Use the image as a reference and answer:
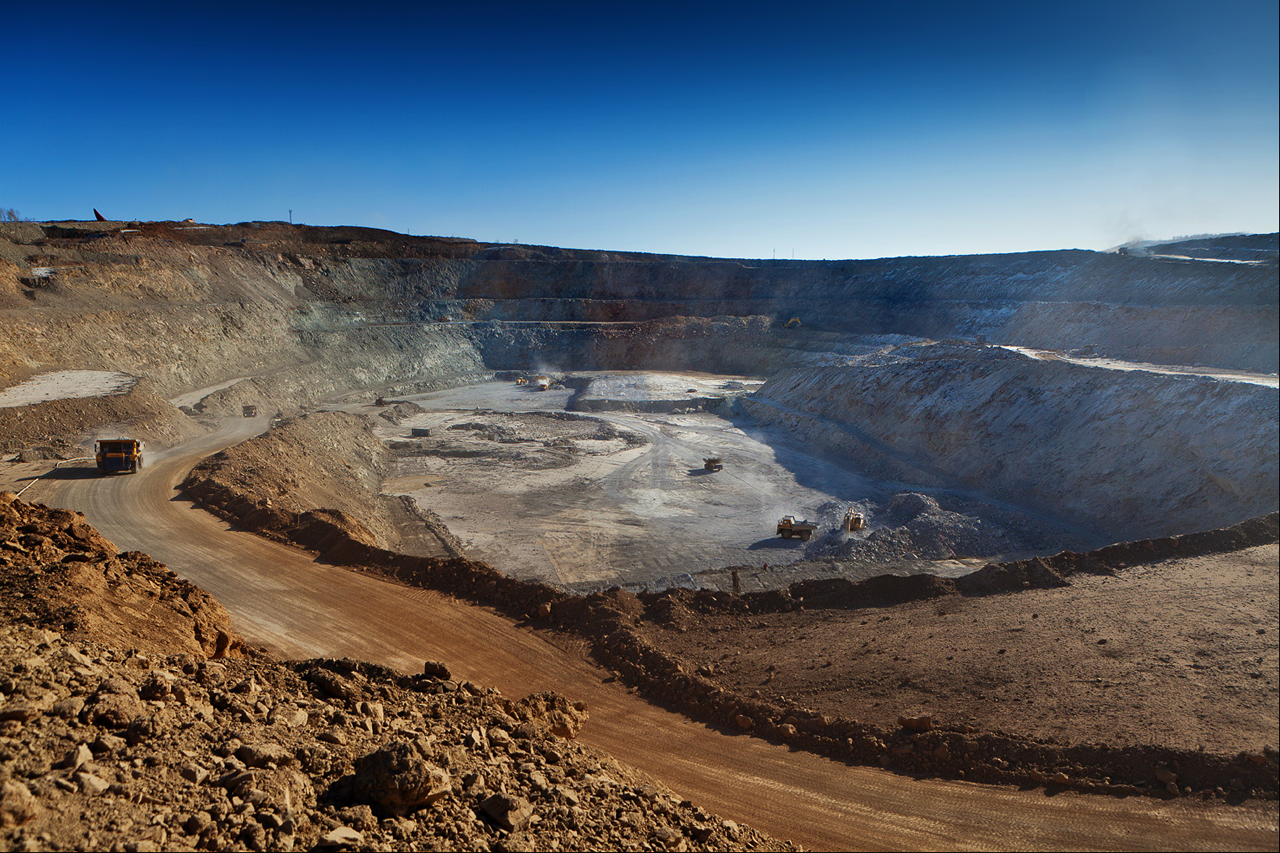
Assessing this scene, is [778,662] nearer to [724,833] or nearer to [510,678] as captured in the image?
[510,678]

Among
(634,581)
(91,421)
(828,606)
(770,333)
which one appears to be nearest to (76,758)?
(828,606)

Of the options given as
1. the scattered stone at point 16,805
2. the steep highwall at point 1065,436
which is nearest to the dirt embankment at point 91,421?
the scattered stone at point 16,805

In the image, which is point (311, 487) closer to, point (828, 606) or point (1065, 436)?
point (828, 606)

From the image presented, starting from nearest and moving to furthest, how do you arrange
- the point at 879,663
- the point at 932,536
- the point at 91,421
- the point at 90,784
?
the point at 90,784, the point at 879,663, the point at 932,536, the point at 91,421

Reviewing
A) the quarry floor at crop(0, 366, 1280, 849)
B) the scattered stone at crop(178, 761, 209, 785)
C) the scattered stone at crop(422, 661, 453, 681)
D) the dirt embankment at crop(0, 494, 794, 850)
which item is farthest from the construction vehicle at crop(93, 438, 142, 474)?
the scattered stone at crop(178, 761, 209, 785)

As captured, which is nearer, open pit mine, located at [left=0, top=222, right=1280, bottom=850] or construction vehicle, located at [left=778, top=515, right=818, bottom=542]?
open pit mine, located at [left=0, top=222, right=1280, bottom=850]

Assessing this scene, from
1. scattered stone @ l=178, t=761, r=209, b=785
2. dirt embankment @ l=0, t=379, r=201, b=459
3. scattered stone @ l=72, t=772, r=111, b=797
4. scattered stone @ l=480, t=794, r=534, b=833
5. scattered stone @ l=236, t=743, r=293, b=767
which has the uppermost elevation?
dirt embankment @ l=0, t=379, r=201, b=459

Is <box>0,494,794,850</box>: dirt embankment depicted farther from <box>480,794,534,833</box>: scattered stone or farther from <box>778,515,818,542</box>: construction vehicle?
<box>778,515,818,542</box>: construction vehicle
